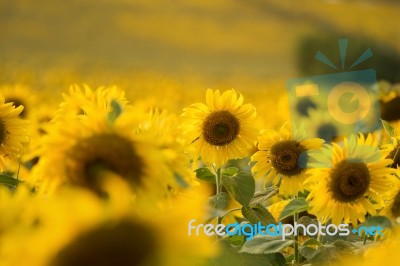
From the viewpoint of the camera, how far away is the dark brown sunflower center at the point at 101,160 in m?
0.35

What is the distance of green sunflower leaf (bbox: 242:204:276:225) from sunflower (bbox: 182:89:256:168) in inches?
3.2

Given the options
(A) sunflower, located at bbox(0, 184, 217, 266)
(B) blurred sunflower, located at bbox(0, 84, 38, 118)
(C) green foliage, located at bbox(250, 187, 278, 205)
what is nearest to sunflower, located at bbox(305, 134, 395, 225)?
(C) green foliage, located at bbox(250, 187, 278, 205)

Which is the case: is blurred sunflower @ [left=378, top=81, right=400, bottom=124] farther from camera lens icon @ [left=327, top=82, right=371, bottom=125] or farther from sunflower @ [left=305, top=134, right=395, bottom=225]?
sunflower @ [left=305, top=134, right=395, bottom=225]

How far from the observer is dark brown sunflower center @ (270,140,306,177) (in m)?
0.73

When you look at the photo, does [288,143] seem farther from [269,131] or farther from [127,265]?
[127,265]

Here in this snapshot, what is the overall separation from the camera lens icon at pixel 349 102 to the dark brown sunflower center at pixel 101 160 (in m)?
0.40

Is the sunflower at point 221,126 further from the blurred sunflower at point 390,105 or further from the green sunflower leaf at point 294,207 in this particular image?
the blurred sunflower at point 390,105

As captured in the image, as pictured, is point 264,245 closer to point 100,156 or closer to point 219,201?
point 219,201

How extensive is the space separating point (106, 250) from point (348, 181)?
0.41m

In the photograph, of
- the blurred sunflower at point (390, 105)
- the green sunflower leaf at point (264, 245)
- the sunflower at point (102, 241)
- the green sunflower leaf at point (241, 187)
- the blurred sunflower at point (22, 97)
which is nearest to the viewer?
the sunflower at point (102, 241)

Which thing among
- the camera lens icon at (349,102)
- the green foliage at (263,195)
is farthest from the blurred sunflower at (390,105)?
the green foliage at (263,195)

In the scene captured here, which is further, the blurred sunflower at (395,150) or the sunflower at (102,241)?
the blurred sunflower at (395,150)

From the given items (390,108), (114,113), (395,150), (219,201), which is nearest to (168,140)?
(114,113)

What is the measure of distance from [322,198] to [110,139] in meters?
0.31
